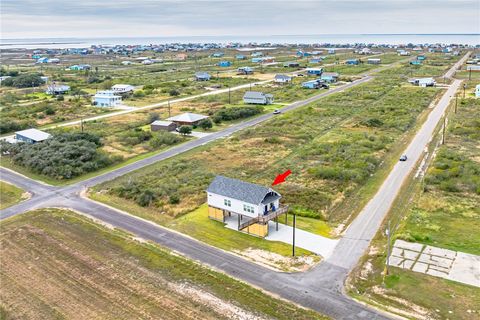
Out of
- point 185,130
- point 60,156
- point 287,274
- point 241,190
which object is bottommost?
point 287,274

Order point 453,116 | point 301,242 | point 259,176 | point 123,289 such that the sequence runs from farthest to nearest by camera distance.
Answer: point 453,116 < point 259,176 < point 301,242 < point 123,289

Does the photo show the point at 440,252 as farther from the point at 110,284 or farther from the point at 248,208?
the point at 110,284

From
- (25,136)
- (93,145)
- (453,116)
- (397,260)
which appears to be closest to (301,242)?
(397,260)

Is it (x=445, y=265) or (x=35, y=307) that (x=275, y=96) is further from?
(x=35, y=307)

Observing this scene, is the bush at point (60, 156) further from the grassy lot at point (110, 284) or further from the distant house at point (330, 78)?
the distant house at point (330, 78)

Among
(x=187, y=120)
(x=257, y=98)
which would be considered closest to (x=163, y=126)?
(x=187, y=120)

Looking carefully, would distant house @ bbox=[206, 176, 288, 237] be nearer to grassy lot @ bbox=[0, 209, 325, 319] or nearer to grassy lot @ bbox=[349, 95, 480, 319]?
grassy lot @ bbox=[0, 209, 325, 319]

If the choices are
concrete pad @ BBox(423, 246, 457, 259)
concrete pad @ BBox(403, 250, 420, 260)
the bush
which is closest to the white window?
concrete pad @ BBox(403, 250, 420, 260)
